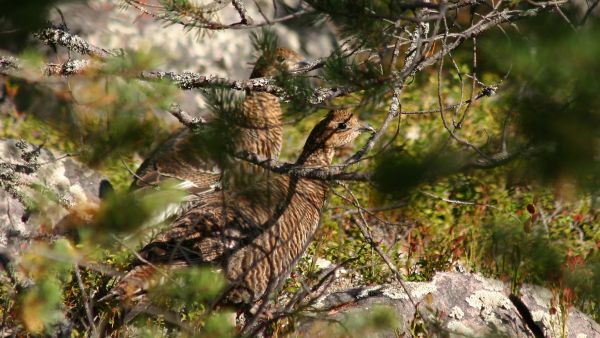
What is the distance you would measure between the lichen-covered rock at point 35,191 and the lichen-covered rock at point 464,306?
195cm

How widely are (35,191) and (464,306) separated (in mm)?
3165

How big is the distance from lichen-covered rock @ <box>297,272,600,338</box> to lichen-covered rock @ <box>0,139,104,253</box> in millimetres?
1947

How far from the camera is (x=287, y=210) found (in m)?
5.91

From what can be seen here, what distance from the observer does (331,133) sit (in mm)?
6660

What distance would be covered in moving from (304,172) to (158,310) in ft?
4.24

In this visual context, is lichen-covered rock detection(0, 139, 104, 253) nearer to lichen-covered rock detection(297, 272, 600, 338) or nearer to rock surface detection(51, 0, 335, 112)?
lichen-covered rock detection(297, 272, 600, 338)

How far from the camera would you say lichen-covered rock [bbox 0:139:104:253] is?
17.4 feet

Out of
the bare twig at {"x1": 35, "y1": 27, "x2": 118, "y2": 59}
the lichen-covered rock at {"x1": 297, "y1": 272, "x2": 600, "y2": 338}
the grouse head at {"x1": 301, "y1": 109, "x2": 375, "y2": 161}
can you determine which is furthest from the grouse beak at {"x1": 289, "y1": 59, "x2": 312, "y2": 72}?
the lichen-covered rock at {"x1": 297, "y1": 272, "x2": 600, "y2": 338}

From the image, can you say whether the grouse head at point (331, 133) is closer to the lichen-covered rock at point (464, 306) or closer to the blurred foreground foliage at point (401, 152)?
the lichen-covered rock at point (464, 306)

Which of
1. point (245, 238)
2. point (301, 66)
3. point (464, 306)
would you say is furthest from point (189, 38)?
point (464, 306)

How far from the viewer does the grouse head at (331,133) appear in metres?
6.61

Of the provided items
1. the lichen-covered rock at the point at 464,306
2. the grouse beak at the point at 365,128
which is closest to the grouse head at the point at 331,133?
the grouse beak at the point at 365,128

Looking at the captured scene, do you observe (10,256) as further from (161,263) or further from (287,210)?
(287,210)

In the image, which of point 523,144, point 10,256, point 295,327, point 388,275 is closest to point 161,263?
point 295,327
